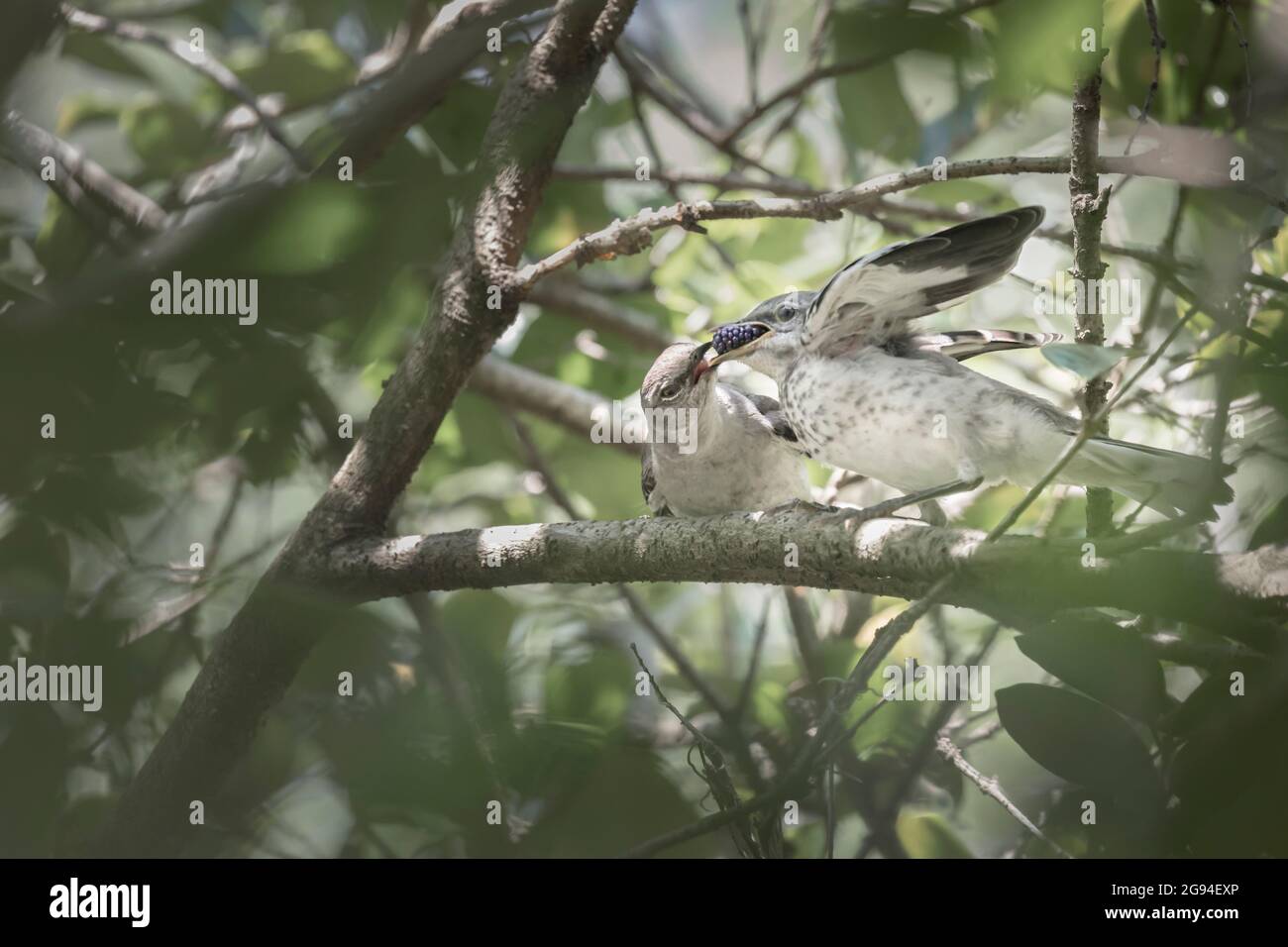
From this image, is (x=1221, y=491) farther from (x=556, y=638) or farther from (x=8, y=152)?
(x=8, y=152)

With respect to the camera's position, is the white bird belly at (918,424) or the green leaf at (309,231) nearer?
the green leaf at (309,231)

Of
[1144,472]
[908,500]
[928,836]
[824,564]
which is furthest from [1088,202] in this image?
[928,836]

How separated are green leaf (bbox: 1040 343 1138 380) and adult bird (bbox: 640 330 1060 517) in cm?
146

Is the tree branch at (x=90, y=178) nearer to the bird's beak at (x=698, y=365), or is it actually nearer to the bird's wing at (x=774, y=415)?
the bird's beak at (x=698, y=365)

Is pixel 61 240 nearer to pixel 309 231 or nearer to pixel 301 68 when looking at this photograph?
pixel 309 231

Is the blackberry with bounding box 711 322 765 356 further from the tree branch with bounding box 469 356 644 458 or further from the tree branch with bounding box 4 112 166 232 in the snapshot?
the tree branch with bounding box 4 112 166 232

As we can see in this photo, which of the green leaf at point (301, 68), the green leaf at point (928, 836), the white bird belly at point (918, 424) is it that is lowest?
the green leaf at point (928, 836)

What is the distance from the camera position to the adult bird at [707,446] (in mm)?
2762

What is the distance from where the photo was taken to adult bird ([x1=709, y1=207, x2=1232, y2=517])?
1.87 m

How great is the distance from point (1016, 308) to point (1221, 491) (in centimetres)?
248

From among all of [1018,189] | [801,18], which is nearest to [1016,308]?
[1018,189]

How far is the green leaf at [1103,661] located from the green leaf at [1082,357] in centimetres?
42

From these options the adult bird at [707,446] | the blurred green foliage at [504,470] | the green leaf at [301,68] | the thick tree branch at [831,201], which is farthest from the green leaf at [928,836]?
the green leaf at [301,68]

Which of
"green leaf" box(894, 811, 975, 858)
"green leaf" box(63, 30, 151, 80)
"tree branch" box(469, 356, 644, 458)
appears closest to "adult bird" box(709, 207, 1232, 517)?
"green leaf" box(894, 811, 975, 858)
